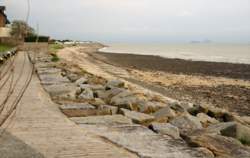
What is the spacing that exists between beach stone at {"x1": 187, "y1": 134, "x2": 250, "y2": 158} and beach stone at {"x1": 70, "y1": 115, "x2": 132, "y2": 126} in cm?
139

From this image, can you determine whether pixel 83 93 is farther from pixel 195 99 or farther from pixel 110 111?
pixel 195 99

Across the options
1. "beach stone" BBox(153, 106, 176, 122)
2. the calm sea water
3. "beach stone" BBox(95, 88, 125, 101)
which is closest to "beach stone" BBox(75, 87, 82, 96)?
"beach stone" BBox(95, 88, 125, 101)

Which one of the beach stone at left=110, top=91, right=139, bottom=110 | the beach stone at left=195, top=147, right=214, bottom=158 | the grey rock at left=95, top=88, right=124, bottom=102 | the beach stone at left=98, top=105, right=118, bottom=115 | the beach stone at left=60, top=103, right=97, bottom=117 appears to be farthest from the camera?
the grey rock at left=95, top=88, right=124, bottom=102

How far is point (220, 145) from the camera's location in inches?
233

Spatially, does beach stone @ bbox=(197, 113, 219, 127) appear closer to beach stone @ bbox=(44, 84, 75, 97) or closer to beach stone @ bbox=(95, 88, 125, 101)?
beach stone @ bbox=(95, 88, 125, 101)

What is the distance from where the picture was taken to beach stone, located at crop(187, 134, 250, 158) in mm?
5523

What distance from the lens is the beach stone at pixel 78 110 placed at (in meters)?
7.77

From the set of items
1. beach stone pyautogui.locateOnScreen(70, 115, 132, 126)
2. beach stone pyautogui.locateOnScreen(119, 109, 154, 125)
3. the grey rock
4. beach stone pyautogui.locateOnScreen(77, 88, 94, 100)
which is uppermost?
beach stone pyautogui.locateOnScreen(70, 115, 132, 126)

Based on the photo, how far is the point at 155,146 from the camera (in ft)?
17.9

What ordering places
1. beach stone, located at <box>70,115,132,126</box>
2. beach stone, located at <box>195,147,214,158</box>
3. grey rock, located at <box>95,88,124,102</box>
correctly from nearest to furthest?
beach stone, located at <box>195,147,214,158</box> → beach stone, located at <box>70,115,132,126</box> → grey rock, located at <box>95,88,124,102</box>

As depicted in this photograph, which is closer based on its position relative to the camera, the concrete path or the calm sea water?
the concrete path

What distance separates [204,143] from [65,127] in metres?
2.08

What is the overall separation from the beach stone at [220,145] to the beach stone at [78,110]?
2.40 m

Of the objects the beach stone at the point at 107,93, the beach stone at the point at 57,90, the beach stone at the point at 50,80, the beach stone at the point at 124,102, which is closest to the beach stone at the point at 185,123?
the beach stone at the point at 124,102
